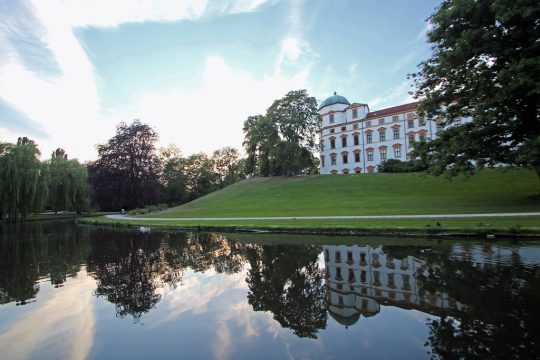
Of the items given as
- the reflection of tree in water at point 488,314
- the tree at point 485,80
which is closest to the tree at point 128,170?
the tree at point 485,80

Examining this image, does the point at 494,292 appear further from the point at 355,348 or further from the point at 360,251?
the point at 360,251

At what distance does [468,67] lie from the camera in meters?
21.5

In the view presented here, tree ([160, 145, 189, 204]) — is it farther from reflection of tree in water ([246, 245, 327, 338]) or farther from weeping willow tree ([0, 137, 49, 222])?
reflection of tree in water ([246, 245, 327, 338])

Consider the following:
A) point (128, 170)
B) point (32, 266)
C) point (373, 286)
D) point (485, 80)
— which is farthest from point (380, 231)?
point (128, 170)

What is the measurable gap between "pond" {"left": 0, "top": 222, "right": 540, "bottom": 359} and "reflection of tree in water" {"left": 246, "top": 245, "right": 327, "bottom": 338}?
0.04 metres

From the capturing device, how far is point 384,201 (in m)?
32.4

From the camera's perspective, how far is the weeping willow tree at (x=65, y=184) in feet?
168

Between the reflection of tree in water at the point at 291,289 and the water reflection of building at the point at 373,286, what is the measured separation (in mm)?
352

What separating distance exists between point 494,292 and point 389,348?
346 centimetres

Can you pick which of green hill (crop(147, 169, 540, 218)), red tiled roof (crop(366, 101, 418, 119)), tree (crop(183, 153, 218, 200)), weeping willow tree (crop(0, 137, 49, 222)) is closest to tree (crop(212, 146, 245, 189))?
tree (crop(183, 153, 218, 200))

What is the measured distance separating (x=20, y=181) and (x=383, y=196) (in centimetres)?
4107

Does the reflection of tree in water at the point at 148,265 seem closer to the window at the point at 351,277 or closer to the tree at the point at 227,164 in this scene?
the window at the point at 351,277

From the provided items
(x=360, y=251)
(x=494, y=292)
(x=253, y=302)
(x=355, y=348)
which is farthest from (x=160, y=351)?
(x=360, y=251)

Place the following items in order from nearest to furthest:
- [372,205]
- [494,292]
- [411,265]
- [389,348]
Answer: [389,348] < [494,292] < [411,265] < [372,205]
